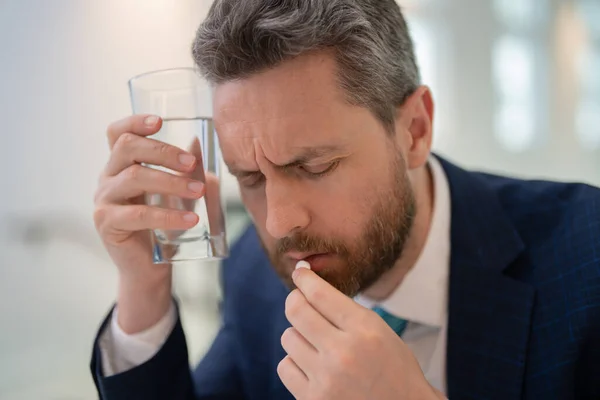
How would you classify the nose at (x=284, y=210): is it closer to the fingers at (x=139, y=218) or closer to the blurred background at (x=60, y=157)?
the fingers at (x=139, y=218)

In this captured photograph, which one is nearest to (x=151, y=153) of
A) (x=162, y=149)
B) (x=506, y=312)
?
(x=162, y=149)

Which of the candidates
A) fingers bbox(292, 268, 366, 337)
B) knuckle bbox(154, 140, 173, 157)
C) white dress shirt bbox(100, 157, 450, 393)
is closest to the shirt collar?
white dress shirt bbox(100, 157, 450, 393)

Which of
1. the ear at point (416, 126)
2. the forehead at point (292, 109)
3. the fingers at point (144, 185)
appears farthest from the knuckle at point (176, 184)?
the ear at point (416, 126)

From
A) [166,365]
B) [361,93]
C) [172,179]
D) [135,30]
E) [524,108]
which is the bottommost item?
[166,365]

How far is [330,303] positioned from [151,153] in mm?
362

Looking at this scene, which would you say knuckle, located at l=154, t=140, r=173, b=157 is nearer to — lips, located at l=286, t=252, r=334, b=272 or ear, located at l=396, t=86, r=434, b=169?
lips, located at l=286, t=252, r=334, b=272

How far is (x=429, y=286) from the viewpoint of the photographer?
3.39 ft

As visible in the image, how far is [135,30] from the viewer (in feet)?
2.69

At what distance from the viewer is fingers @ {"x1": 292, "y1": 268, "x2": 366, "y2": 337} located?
0.70m

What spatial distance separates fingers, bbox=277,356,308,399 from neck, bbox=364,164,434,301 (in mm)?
372

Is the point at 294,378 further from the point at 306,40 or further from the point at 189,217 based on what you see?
the point at 306,40

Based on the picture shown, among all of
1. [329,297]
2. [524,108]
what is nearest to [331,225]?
[329,297]

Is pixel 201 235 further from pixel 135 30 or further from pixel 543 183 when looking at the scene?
pixel 543 183

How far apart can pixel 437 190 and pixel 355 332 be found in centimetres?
50
